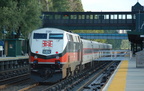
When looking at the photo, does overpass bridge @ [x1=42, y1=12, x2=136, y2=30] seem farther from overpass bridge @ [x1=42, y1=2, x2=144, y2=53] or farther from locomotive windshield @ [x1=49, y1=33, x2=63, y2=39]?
locomotive windshield @ [x1=49, y1=33, x2=63, y2=39]

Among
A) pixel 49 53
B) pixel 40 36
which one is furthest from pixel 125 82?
pixel 40 36

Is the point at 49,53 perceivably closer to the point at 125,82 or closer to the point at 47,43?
the point at 47,43

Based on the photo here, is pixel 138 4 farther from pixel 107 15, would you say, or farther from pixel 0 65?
pixel 0 65

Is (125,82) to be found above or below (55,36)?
below

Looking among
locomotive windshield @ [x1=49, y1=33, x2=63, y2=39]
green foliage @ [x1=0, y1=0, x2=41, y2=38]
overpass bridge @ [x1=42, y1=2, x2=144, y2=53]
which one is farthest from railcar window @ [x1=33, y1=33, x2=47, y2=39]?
overpass bridge @ [x1=42, y1=2, x2=144, y2=53]

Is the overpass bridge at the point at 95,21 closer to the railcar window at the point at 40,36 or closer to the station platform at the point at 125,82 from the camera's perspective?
the station platform at the point at 125,82

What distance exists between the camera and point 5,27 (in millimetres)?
44656

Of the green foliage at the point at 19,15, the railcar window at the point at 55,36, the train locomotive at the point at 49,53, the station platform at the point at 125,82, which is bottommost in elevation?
the station platform at the point at 125,82

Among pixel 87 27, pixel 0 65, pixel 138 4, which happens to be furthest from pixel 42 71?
pixel 138 4

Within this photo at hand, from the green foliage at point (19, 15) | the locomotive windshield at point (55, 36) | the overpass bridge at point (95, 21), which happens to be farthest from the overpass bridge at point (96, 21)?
the locomotive windshield at point (55, 36)

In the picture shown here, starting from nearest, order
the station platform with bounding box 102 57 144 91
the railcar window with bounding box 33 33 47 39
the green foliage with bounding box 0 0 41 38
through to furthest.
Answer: the station platform with bounding box 102 57 144 91 < the railcar window with bounding box 33 33 47 39 < the green foliage with bounding box 0 0 41 38

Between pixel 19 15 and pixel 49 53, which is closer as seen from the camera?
pixel 49 53

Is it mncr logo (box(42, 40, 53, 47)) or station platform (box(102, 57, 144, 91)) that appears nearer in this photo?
station platform (box(102, 57, 144, 91))

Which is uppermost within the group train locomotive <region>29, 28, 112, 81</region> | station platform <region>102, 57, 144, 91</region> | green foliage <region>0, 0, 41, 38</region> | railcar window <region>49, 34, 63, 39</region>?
green foliage <region>0, 0, 41, 38</region>
